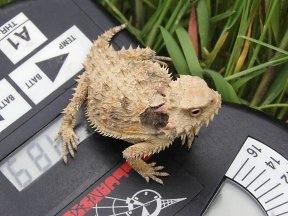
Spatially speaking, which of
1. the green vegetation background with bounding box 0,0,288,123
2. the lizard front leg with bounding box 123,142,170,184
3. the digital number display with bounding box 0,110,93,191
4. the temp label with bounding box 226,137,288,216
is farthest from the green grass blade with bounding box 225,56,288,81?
the digital number display with bounding box 0,110,93,191

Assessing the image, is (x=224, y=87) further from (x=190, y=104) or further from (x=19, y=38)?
(x=19, y=38)

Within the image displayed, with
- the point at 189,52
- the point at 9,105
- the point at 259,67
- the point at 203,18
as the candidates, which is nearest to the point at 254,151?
the point at 259,67

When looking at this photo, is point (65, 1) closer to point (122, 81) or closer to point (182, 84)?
point (122, 81)

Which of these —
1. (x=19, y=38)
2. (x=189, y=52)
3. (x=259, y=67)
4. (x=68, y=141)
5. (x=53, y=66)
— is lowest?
(x=259, y=67)

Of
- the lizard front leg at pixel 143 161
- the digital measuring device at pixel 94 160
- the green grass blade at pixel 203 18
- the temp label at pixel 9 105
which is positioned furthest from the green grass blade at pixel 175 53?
the temp label at pixel 9 105

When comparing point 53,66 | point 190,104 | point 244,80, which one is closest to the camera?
point 190,104

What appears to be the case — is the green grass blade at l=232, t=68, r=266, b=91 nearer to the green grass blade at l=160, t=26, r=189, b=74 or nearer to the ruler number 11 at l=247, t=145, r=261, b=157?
the green grass blade at l=160, t=26, r=189, b=74

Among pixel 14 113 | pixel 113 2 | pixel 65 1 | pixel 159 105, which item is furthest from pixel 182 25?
pixel 14 113

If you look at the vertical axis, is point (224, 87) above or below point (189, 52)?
below
